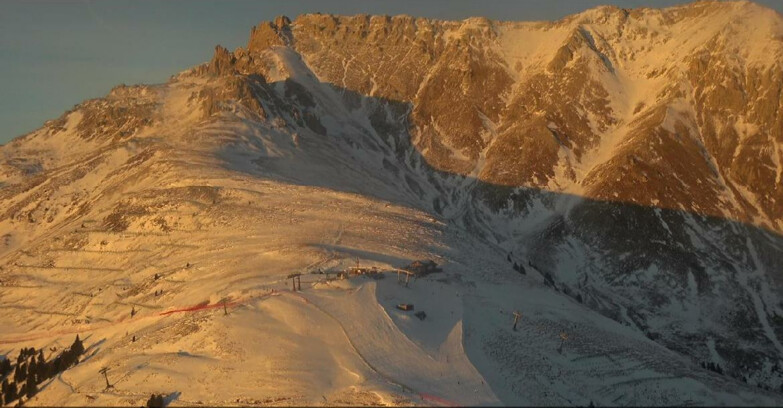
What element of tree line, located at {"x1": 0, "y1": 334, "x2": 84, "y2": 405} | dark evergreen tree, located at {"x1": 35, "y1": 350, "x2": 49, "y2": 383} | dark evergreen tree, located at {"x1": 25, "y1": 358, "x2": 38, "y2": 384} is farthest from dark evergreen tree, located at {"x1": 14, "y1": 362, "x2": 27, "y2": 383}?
dark evergreen tree, located at {"x1": 35, "y1": 350, "x2": 49, "y2": 383}

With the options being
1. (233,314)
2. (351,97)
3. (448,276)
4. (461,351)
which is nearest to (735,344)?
(448,276)

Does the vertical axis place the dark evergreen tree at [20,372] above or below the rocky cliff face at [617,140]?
below

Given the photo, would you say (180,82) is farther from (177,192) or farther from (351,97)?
(177,192)

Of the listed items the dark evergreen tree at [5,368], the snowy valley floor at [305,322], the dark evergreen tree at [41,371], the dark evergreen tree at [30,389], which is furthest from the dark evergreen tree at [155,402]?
the dark evergreen tree at [5,368]

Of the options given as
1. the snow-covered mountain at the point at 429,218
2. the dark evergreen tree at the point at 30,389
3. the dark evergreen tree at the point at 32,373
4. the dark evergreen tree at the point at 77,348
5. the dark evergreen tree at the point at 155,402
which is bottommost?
the dark evergreen tree at the point at 155,402

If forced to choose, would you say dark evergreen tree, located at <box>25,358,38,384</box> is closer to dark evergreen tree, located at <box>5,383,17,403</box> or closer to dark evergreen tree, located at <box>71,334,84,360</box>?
dark evergreen tree, located at <box>5,383,17,403</box>

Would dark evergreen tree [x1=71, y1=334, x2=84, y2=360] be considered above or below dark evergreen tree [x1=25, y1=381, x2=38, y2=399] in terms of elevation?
above

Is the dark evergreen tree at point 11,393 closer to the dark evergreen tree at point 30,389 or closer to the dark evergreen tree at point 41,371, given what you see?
the dark evergreen tree at point 30,389

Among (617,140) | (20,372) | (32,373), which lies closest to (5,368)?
(20,372)
